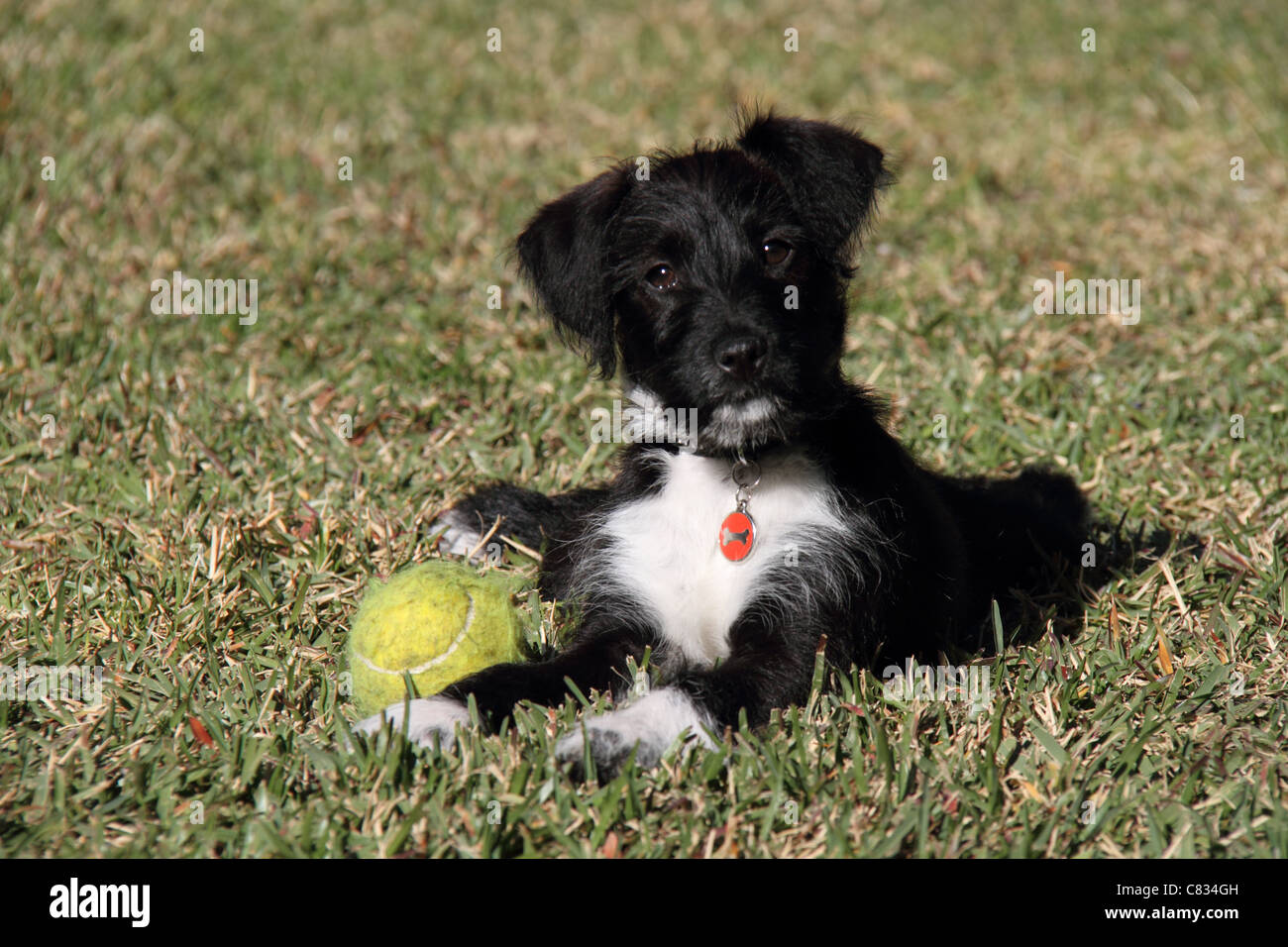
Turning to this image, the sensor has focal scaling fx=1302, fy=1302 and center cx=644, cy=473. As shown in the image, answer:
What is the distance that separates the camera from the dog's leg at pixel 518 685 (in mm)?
3211

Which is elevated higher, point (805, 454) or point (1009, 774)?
point (805, 454)

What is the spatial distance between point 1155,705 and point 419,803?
2.00m

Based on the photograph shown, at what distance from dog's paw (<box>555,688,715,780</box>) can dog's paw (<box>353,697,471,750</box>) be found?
0.27 metres

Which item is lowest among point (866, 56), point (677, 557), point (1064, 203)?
point (677, 557)

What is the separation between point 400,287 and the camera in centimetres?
660

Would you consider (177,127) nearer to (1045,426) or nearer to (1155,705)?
(1045,426)

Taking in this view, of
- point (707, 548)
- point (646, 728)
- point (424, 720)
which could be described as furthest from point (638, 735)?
point (707, 548)

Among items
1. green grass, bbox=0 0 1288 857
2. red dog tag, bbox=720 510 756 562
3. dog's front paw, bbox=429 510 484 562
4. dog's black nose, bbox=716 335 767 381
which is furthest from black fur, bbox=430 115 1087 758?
dog's front paw, bbox=429 510 484 562

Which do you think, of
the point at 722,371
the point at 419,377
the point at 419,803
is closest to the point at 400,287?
the point at 419,377

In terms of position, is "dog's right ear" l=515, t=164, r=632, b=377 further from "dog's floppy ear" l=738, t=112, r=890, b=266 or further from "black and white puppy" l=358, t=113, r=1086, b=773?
"dog's floppy ear" l=738, t=112, r=890, b=266

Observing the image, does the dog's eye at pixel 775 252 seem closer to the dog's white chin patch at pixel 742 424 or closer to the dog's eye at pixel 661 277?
the dog's eye at pixel 661 277

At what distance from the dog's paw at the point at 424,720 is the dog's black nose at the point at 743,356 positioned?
3.58 feet

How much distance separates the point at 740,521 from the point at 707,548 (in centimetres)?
12

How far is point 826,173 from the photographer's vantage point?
3688 millimetres
